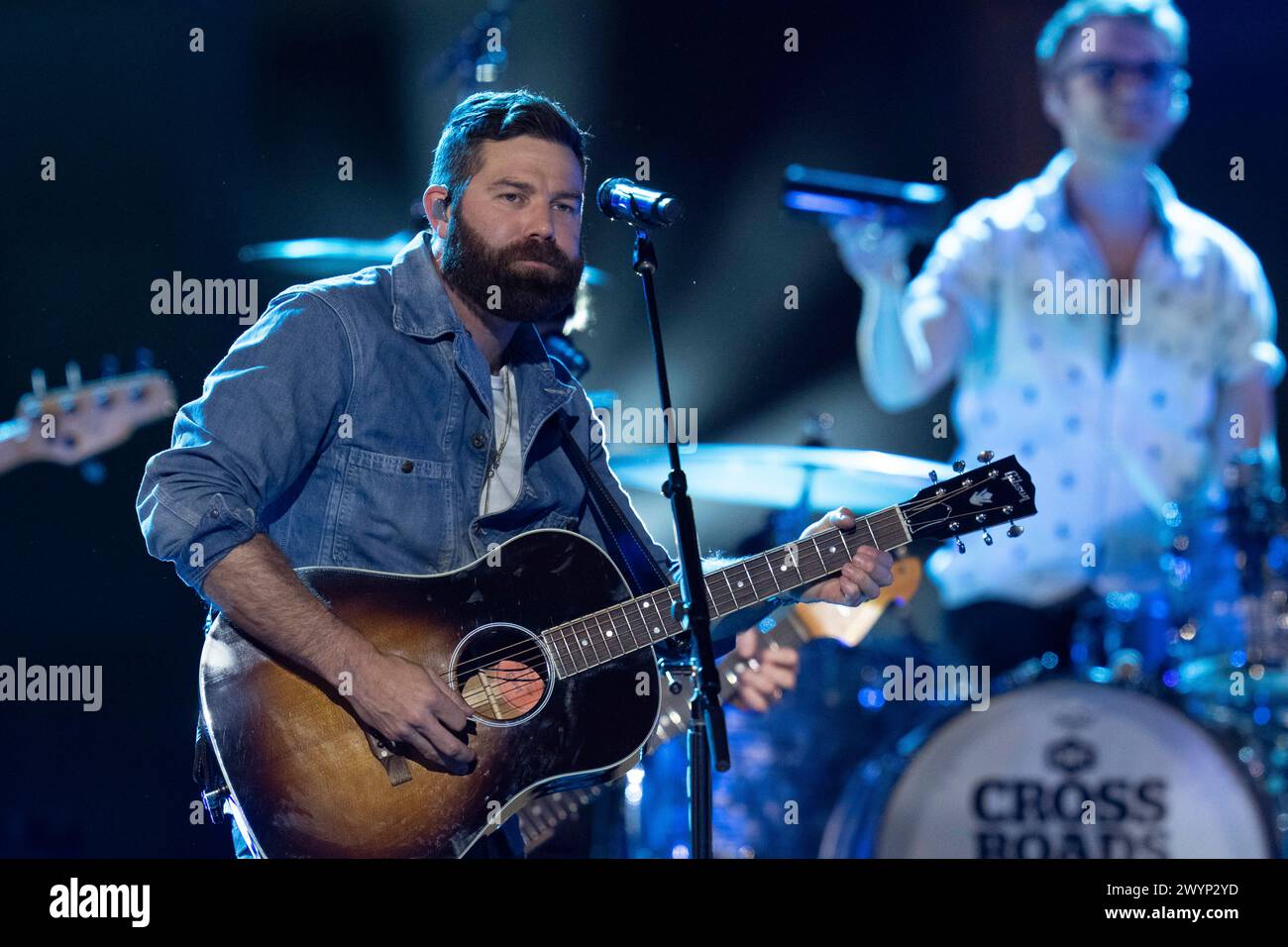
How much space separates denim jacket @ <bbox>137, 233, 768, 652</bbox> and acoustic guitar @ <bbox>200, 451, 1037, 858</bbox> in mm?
124

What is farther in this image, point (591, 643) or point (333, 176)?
point (333, 176)

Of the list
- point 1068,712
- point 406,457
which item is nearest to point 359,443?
point 406,457

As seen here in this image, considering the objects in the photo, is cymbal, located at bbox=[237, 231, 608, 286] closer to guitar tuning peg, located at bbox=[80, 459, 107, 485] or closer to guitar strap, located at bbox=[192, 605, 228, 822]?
guitar tuning peg, located at bbox=[80, 459, 107, 485]

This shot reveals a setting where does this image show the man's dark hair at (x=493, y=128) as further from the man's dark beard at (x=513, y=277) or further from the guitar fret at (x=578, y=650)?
the guitar fret at (x=578, y=650)

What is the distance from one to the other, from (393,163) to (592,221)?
0.62m

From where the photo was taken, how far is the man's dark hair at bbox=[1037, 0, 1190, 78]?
3914 millimetres

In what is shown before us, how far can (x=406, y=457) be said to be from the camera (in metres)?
2.50

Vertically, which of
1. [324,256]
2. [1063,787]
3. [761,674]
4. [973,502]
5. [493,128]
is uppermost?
[493,128]

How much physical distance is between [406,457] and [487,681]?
1.56ft

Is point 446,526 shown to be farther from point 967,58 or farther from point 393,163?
point 967,58

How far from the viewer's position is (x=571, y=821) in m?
3.52

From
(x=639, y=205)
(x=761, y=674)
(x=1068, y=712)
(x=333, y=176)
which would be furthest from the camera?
(x=333, y=176)

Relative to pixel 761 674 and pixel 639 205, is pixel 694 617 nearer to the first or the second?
pixel 639 205
